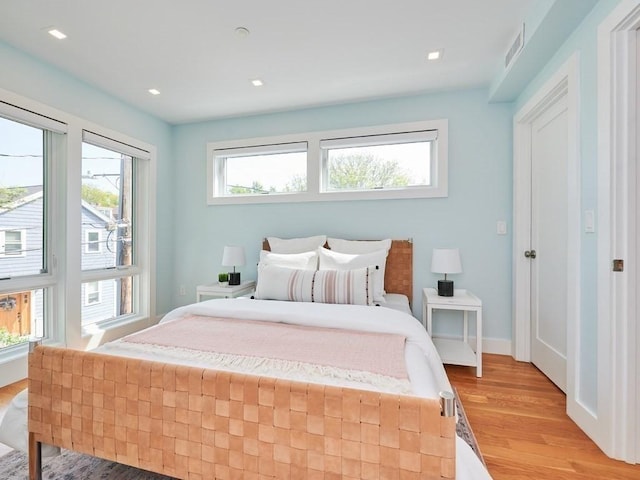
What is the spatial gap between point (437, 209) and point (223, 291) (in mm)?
2225

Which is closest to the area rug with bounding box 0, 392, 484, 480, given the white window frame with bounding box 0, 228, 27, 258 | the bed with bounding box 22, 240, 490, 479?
the bed with bounding box 22, 240, 490, 479

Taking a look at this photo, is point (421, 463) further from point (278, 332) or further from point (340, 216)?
point (340, 216)

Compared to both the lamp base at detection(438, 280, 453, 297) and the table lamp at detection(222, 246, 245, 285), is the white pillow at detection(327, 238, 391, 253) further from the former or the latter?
the table lamp at detection(222, 246, 245, 285)

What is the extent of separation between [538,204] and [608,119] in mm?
1149

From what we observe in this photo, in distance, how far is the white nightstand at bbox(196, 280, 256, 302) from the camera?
312 cm

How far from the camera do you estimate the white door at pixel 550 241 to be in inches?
88.2

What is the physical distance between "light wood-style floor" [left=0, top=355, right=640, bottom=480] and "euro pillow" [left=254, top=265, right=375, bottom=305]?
0.98 meters

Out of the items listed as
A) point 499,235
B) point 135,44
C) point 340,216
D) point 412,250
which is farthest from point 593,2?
point 135,44

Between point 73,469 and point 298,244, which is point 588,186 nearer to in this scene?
point 298,244

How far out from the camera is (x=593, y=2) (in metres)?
1.65

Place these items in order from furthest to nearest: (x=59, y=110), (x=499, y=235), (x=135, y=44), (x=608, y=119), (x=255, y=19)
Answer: (x=499, y=235) < (x=59, y=110) < (x=135, y=44) < (x=255, y=19) < (x=608, y=119)

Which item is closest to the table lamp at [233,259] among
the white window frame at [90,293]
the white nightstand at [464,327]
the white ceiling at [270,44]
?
the white window frame at [90,293]

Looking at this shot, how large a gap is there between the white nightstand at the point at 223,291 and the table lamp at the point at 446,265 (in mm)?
1889

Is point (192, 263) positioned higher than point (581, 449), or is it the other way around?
point (192, 263)
